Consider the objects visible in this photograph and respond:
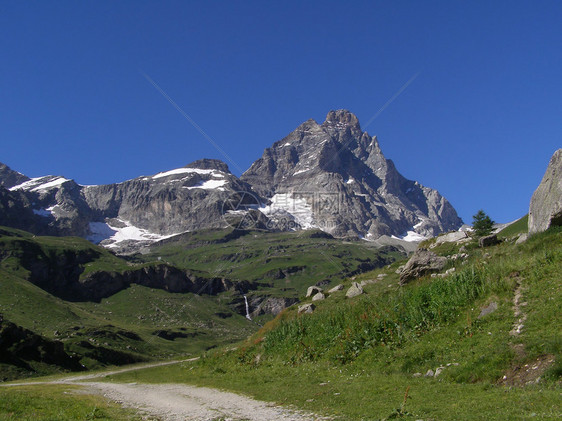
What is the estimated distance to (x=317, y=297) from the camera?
46625mm

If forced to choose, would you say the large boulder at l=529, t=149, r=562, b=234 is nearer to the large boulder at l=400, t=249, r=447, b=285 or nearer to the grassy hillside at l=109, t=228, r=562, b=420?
the grassy hillside at l=109, t=228, r=562, b=420

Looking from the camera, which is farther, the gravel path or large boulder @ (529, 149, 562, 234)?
large boulder @ (529, 149, 562, 234)

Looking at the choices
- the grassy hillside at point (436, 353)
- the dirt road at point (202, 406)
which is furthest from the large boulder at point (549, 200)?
the dirt road at point (202, 406)

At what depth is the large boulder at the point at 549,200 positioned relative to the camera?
33312mm

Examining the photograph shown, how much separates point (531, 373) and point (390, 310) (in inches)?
495

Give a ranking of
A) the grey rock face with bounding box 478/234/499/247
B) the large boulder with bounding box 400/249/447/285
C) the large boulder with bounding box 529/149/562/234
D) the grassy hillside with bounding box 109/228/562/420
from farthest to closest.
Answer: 1. the grey rock face with bounding box 478/234/499/247
2. the large boulder with bounding box 400/249/447/285
3. the large boulder with bounding box 529/149/562/234
4. the grassy hillside with bounding box 109/228/562/420

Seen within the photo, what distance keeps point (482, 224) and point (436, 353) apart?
49.2m

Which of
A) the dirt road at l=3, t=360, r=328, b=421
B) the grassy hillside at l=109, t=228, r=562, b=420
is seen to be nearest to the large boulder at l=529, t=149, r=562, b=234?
the grassy hillside at l=109, t=228, r=562, b=420

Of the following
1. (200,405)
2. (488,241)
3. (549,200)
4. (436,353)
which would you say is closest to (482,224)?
(488,241)

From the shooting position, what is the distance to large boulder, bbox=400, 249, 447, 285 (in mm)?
37906

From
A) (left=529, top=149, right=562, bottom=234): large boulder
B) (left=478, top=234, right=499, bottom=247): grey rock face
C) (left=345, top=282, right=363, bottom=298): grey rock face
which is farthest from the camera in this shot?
(left=478, top=234, right=499, bottom=247): grey rock face

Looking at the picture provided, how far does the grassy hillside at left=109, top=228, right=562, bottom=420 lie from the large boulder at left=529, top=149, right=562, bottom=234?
7.33 feet

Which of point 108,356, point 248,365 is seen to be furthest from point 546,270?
point 108,356

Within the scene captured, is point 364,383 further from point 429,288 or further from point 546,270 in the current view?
point 546,270
